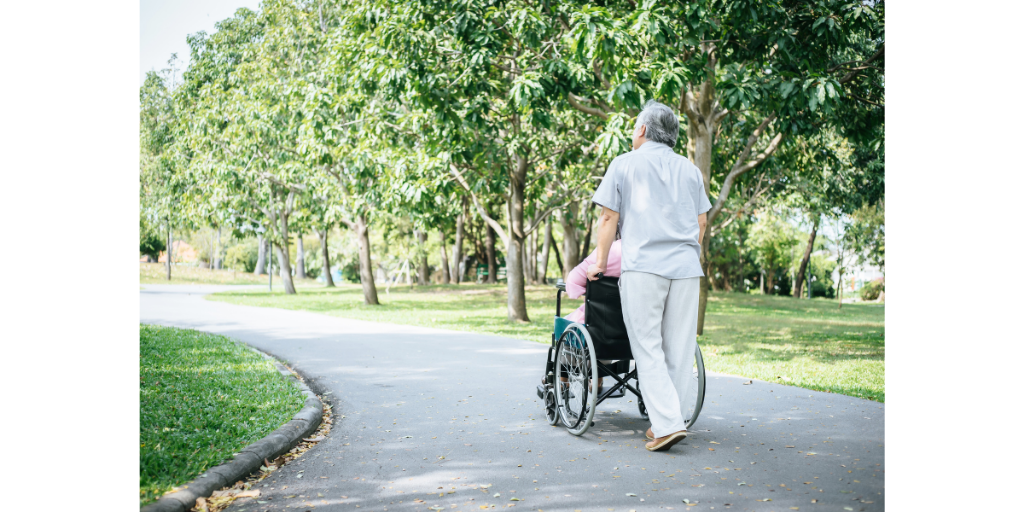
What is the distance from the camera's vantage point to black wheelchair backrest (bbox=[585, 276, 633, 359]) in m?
4.96

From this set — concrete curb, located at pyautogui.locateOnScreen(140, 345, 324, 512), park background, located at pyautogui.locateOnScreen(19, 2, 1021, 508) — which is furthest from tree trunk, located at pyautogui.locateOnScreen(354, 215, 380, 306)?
park background, located at pyautogui.locateOnScreen(19, 2, 1021, 508)

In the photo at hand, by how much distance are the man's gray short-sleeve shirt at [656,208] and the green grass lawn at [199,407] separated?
2.75 m

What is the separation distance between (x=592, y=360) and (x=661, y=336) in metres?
0.48

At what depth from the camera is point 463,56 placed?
38.2ft

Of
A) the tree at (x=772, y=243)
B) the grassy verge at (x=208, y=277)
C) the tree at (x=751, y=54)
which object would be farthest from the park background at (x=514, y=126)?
the tree at (x=772, y=243)

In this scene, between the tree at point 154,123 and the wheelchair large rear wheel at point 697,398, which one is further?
the tree at point 154,123

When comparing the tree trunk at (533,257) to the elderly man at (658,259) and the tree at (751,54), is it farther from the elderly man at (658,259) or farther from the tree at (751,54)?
the elderly man at (658,259)

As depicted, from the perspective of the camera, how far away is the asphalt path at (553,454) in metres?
3.78

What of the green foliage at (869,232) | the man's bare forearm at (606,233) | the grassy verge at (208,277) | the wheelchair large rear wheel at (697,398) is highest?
the green foliage at (869,232)

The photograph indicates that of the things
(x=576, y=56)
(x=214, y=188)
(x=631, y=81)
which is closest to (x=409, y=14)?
(x=576, y=56)

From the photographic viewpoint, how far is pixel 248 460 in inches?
171
